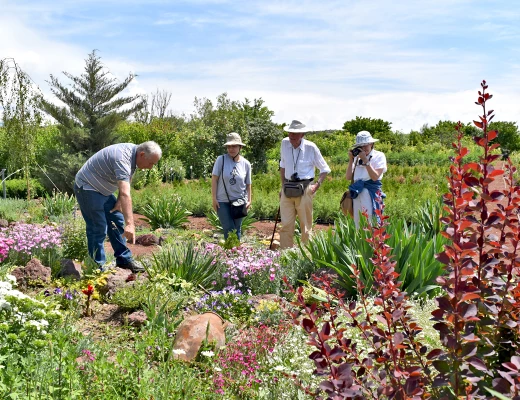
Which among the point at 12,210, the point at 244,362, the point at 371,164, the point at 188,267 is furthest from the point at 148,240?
the point at 244,362

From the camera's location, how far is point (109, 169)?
5.95m

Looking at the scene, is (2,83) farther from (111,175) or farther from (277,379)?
(277,379)

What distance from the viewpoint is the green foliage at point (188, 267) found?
5.63 meters

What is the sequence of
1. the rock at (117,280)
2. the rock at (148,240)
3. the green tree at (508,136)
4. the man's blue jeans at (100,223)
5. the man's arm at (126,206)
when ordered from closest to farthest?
the man's arm at (126,206)
the rock at (117,280)
the man's blue jeans at (100,223)
the rock at (148,240)
the green tree at (508,136)

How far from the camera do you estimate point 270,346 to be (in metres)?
3.90

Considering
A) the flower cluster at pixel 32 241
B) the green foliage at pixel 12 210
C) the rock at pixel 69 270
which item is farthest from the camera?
the green foliage at pixel 12 210

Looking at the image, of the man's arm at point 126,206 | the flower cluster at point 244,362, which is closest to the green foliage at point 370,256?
the flower cluster at point 244,362

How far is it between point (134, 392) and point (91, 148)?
54.3 ft

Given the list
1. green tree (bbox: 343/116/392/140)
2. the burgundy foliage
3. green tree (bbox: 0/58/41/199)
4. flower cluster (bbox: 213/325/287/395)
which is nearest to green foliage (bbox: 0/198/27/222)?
green tree (bbox: 0/58/41/199)

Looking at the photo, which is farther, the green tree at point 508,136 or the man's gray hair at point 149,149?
the green tree at point 508,136

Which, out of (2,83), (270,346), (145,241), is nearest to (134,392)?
(270,346)

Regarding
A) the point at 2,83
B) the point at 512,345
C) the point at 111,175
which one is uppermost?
the point at 2,83

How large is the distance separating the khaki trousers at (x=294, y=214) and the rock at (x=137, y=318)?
3.04m

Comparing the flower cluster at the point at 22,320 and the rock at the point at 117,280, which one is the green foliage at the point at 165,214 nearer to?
the rock at the point at 117,280
